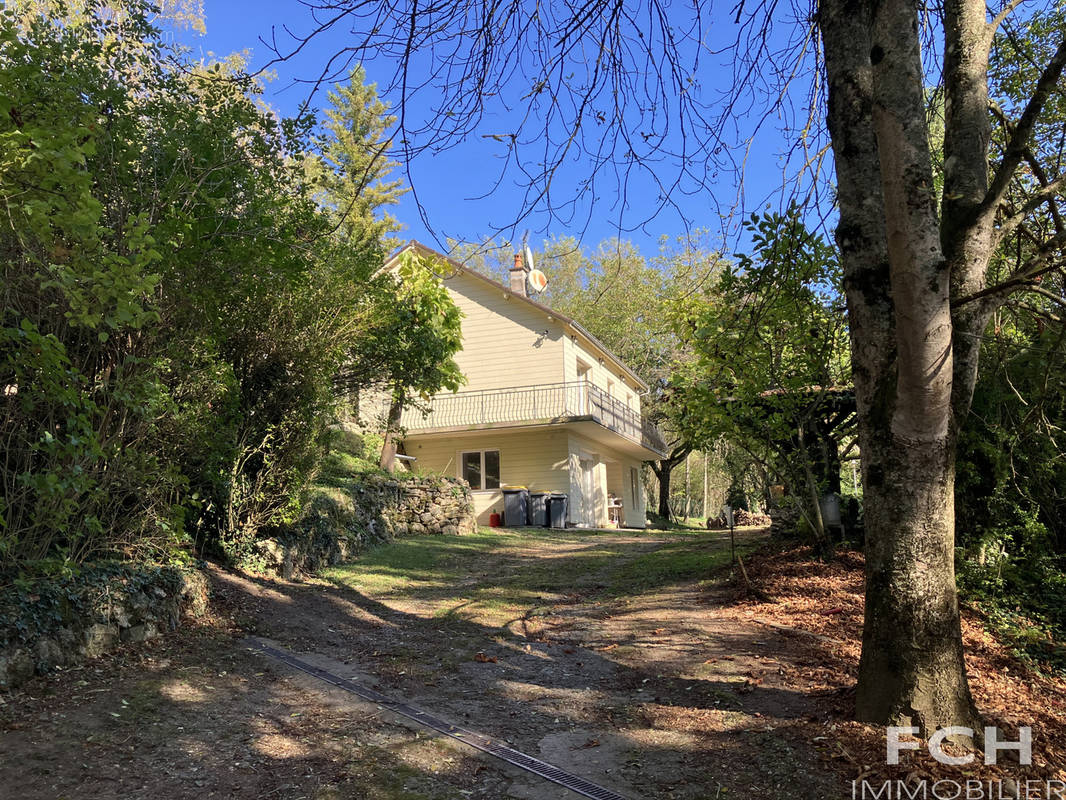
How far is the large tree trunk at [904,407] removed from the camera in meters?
3.18

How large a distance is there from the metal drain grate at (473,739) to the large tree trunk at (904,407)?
4.94 ft

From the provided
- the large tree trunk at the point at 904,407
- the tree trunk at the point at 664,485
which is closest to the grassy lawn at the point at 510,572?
the large tree trunk at the point at 904,407

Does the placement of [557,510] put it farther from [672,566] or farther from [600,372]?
[672,566]

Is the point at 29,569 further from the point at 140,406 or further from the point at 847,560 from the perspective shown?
the point at 847,560

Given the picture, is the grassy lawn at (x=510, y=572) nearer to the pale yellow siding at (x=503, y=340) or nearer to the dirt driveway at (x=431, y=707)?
the dirt driveway at (x=431, y=707)

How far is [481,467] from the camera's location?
21766 mm

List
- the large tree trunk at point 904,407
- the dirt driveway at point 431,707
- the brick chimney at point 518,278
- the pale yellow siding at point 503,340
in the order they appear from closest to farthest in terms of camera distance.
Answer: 1. the large tree trunk at point 904,407
2. the dirt driveway at point 431,707
3. the pale yellow siding at point 503,340
4. the brick chimney at point 518,278

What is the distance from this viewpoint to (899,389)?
10.8 ft

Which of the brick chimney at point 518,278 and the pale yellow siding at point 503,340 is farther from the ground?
the brick chimney at point 518,278

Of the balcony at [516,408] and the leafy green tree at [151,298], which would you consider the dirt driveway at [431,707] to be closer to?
the leafy green tree at [151,298]

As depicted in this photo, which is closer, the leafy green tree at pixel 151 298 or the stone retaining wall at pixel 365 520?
the leafy green tree at pixel 151 298

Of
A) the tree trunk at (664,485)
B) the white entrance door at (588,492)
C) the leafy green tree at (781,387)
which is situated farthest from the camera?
the tree trunk at (664,485)

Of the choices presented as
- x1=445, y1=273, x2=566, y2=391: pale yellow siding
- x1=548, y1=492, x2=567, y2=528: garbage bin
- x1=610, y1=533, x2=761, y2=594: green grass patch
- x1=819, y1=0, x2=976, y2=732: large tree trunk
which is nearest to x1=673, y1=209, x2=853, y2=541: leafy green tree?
x1=610, y1=533, x2=761, y2=594: green grass patch

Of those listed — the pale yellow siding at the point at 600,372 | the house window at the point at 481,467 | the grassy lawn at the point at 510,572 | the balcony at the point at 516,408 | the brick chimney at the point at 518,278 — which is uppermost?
the brick chimney at the point at 518,278
